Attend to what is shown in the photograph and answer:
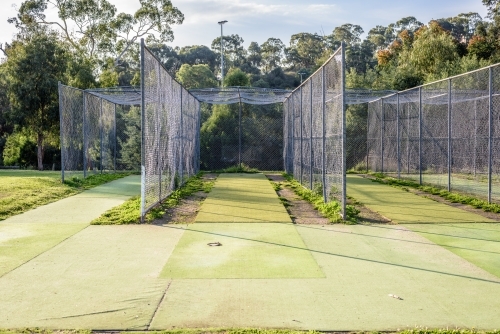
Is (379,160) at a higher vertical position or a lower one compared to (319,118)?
→ lower

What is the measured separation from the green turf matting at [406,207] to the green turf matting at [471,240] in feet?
1.45

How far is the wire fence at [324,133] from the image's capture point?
8.25m

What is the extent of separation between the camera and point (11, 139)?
23766 mm

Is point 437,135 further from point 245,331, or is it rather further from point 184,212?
point 245,331

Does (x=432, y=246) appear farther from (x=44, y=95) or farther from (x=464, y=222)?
(x=44, y=95)

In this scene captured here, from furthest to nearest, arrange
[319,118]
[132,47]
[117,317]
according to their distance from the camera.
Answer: [132,47] → [319,118] → [117,317]

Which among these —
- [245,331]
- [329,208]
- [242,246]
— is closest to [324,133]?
[329,208]

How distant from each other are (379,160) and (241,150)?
228 inches

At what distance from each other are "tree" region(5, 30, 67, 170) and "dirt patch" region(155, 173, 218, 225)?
11623 millimetres

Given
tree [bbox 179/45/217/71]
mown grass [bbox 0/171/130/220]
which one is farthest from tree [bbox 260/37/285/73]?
mown grass [bbox 0/171/130/220]

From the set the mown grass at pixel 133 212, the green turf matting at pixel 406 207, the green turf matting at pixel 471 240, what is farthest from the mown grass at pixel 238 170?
the green turf matting at pixel 471 240

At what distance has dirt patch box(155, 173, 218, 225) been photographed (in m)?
7.81

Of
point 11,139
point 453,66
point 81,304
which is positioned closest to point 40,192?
point 81,304

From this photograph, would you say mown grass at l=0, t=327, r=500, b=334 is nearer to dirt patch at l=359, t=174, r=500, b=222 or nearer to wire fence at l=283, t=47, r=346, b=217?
wire fence at l=283, t=47, r=346, b=217
